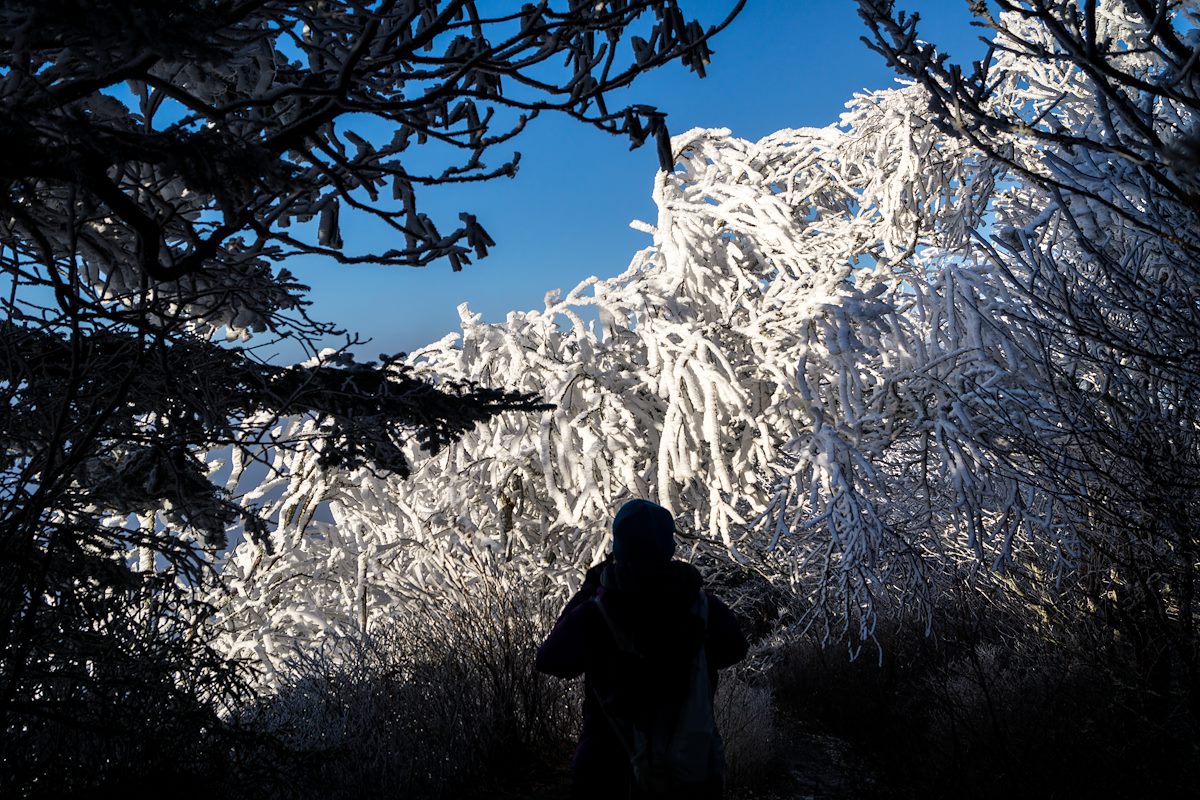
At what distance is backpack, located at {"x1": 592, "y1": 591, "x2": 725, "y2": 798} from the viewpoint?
253 cm

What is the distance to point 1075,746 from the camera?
561cm

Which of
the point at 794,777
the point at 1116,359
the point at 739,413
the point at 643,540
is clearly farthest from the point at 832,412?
the point at 643,540

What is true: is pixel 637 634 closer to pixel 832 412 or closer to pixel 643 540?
pixel 643 540

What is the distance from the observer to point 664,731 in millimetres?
2562

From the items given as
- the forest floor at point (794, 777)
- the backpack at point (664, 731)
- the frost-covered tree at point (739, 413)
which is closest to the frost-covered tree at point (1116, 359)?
the frost-covered tree at point (739, 413)

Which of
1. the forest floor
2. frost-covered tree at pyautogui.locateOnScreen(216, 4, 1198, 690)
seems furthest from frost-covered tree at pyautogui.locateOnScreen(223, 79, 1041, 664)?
the forest floor

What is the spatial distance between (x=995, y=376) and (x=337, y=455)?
15.7 ft

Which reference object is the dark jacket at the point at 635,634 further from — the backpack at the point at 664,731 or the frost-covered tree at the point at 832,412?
the frost-covered tree at the point at 832,412

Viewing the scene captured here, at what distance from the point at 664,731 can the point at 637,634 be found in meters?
0.32

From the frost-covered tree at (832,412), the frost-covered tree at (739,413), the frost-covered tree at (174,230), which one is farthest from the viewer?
the frost-covered tree at (739,413)

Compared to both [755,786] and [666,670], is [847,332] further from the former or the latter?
[666,670]

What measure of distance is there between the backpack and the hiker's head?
184 mm

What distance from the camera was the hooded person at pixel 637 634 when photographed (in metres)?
2.55

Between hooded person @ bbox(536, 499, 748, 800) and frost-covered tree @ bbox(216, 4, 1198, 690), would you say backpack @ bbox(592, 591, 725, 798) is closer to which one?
hooded person @ bbox(536, 499, 748, 800)
